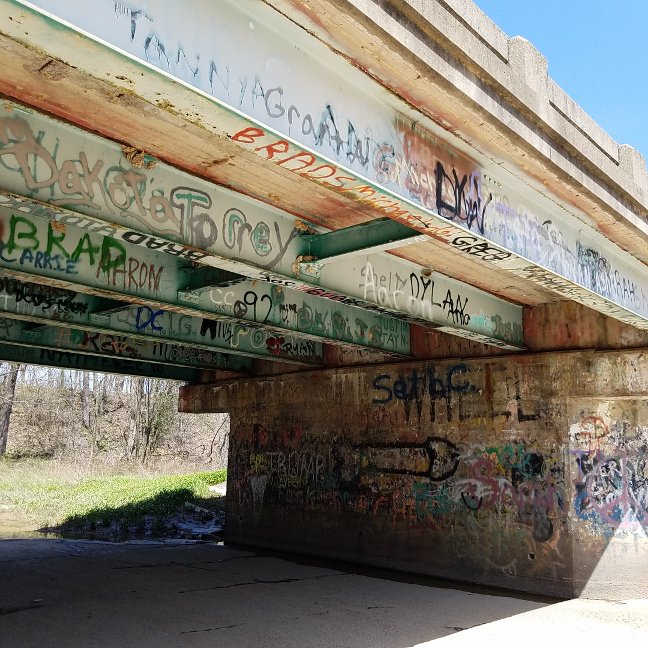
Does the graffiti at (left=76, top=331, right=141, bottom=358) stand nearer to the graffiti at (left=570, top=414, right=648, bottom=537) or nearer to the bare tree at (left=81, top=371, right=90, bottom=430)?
the graffiti at (left=570, top=414, right=648, bottom=537)

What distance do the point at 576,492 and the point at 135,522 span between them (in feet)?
39.8

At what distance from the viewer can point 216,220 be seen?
18.6 ft

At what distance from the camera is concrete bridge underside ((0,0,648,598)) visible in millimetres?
3537

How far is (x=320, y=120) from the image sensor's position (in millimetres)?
3740

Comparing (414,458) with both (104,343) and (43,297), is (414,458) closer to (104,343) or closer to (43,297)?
(104,343)

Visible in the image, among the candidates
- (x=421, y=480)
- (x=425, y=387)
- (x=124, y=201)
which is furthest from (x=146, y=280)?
(x=421, y=480)

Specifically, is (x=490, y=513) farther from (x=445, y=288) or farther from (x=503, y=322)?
(x=445, y=288)

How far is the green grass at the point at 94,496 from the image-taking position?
1777 centimetres

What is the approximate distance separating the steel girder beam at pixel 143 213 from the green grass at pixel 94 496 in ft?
41.7

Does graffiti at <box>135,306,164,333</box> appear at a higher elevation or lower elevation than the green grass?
higher

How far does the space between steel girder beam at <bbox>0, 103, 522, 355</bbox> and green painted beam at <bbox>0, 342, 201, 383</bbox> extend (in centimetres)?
558

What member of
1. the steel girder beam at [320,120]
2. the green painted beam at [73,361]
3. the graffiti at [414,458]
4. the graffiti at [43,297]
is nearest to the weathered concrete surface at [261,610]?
the graffiti at [414,458]

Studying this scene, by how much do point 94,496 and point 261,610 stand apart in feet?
47.5

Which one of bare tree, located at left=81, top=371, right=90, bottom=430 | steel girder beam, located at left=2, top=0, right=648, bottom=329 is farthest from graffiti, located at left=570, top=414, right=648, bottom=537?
bare tree, located at left=81, top=371, right=90, bottom=430
